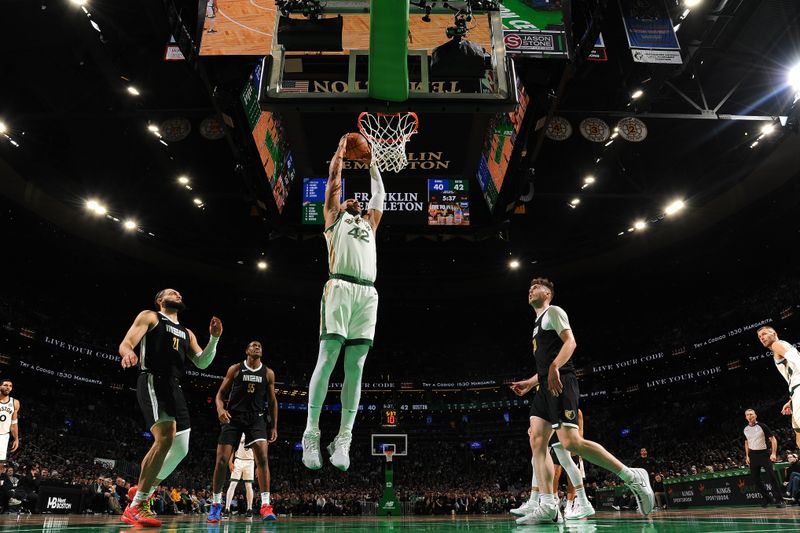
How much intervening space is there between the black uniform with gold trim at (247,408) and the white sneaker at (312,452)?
3889 millimetres

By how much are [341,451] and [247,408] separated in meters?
4.17

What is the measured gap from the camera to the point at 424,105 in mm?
7301

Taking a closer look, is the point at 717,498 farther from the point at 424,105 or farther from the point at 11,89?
the point at 11,89

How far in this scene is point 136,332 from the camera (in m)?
5.29

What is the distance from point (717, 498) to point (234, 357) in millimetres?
26704

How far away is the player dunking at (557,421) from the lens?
5.34 m

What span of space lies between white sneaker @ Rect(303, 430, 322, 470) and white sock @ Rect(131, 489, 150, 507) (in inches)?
74.9

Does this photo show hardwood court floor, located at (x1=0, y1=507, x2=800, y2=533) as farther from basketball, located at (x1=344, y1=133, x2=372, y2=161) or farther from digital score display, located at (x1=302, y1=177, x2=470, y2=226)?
digital score display, located at (x1=302, y1=177, x2=470, y2=226)

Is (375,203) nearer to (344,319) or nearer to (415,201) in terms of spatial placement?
(344,319)

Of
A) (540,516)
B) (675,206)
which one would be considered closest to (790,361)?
(540,516)

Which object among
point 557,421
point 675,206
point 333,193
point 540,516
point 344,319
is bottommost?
point 540,516

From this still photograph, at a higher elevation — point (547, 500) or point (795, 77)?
point (795, 77)

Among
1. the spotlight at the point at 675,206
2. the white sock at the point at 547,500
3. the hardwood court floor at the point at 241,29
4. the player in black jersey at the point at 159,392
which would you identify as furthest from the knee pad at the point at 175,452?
the spotlight at the point at 675,206

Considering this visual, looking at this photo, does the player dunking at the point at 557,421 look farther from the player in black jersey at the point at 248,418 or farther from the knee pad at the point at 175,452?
the player in black jersey at the point at 248,418
